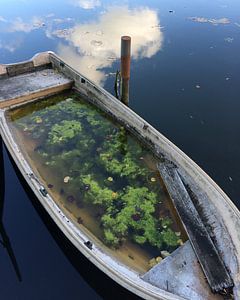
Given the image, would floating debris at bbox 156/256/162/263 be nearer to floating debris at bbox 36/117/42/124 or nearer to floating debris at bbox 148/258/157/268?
floating debris at bbox 148/258/157/268

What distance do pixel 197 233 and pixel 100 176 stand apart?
1749 millimetres

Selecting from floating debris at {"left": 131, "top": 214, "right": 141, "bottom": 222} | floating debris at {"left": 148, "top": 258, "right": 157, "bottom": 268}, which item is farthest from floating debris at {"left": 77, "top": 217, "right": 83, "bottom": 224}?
floating debris at {"left": 148, "top": 258, "right": 157, "bottom": 268}

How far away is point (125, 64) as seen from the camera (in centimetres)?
558

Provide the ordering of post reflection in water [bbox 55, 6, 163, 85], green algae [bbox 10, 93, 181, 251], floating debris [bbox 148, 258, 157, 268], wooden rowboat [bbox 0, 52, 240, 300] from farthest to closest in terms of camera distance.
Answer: post reflection in water [bbox 55, 6, 163, 85] → green algae [bbox 10, 93, 181, 251] → floating debris [bbox 148, 258, 157, 268] → wooden rowboat [bbox 0, 52, 240, 300]

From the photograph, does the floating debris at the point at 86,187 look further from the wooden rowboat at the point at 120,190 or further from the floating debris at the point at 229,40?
the floating debris at the point at 229,40

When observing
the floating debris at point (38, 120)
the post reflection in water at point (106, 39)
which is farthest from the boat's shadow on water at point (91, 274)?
the post reflection in water at point (106, 39)

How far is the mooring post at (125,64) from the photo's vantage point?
209 inches

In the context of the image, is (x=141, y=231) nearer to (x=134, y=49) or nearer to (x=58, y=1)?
(x=134, y=49)

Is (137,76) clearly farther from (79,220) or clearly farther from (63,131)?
(79,220)

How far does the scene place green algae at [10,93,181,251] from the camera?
3926 millimetres

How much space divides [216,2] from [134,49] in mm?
5808

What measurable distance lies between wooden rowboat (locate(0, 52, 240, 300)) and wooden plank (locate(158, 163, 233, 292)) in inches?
0.4

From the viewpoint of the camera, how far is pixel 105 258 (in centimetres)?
331

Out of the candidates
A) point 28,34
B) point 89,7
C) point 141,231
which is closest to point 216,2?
point 89,7
